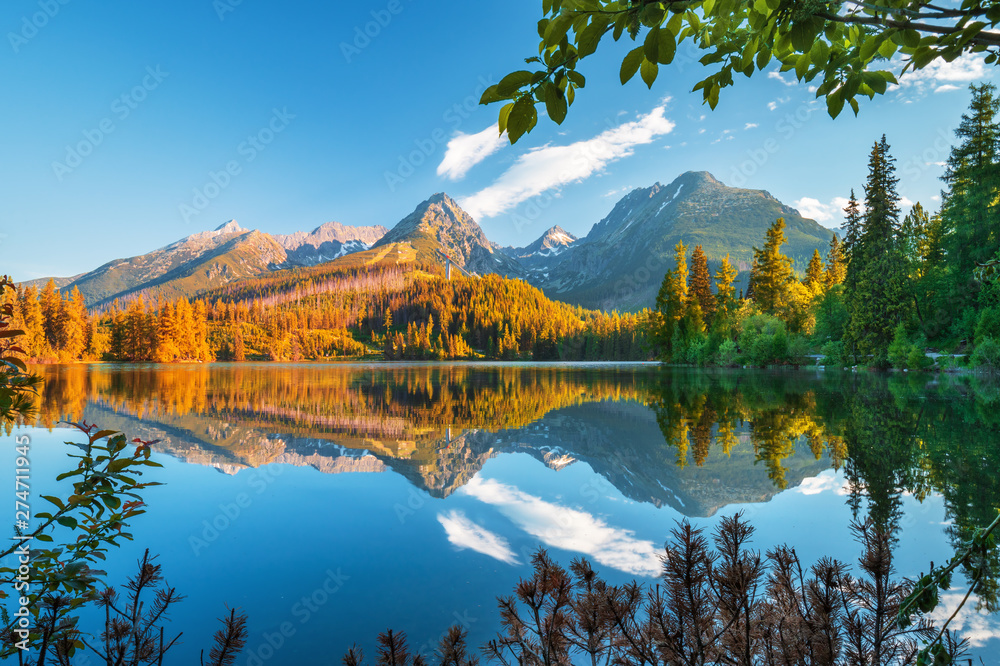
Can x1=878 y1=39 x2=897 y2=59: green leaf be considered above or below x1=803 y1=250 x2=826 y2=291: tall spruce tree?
below

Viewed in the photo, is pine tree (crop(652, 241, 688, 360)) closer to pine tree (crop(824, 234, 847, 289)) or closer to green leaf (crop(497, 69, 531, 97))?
pine tree (crop(824, 234, 847, 289))

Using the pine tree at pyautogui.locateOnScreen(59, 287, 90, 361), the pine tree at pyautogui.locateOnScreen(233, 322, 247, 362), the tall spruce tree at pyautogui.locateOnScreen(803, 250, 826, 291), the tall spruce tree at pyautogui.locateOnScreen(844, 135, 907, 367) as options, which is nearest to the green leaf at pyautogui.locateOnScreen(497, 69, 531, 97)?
the tall spruce tree at pyautogui.locateOnScreen(844, 135, 907, 367)

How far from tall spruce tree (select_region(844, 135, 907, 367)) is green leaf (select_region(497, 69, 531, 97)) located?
42.2m

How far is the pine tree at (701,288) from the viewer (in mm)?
55469

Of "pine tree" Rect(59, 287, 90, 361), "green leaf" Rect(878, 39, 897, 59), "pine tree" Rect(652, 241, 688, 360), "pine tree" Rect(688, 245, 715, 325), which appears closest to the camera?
"green leaf" Rect(878, 39, 897, 59)

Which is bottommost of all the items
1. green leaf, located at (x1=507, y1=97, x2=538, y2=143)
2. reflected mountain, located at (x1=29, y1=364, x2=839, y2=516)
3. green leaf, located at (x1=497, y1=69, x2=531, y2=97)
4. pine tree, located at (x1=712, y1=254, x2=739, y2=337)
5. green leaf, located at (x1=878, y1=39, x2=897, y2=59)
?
reflected mountain, located at (x1=29, y1=364, x2=839, y2=516)

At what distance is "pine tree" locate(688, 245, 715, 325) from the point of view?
182ft

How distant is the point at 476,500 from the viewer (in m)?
7.16

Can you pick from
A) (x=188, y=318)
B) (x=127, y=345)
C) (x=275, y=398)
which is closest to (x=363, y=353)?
(x=188, y=318)

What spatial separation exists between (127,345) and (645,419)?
102 m

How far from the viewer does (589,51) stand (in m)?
1.30

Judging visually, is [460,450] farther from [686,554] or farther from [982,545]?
[982,545]

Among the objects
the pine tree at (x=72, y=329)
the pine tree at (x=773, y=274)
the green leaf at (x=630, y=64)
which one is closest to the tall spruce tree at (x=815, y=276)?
the pine tree at (x=773, y=274)

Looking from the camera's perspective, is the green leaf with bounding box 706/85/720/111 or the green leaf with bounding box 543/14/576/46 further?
the green leaf with bounding box 706/85/720/111
